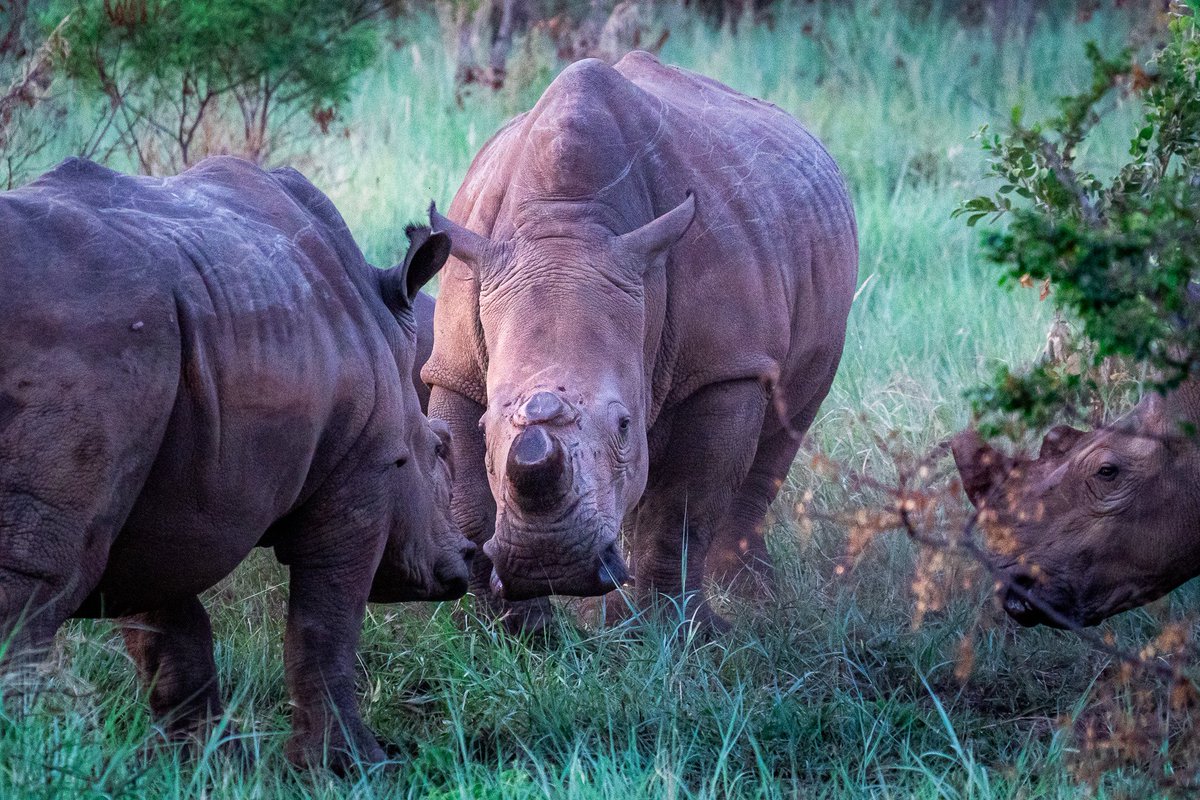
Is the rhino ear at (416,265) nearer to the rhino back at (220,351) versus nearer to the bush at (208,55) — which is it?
the rhino back at (220,351)

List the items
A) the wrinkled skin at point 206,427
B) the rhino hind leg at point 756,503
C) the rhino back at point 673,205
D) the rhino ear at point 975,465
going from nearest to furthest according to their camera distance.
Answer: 1. the wrinkled skin at point 206,427
2. the rhino ear at point 975,465
3. the rhino back at point 673,205
4. the rhino hind leg at point 756,503

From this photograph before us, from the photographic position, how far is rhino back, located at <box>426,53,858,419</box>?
5117mm

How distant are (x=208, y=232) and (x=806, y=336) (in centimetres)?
255

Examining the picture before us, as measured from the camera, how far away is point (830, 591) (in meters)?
5.62

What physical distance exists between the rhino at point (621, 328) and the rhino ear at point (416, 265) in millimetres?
322

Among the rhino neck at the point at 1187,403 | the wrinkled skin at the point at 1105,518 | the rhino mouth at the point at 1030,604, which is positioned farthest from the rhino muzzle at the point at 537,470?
the rhino neck at the point at 1187,403

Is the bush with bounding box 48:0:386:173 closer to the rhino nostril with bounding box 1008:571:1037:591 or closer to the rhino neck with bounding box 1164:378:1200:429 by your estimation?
the rhino nostril with bounding box 1008:571:1037:591

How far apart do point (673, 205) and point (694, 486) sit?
0.91 m

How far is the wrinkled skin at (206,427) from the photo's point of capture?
3.36m

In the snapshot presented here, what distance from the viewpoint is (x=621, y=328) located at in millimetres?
4836

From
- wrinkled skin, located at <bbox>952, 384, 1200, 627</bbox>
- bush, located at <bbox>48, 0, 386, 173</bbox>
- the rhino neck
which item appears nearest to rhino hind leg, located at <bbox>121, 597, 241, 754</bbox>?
wrinkled skin, located at <bbox>952, 384, 1200, 627</bbox>

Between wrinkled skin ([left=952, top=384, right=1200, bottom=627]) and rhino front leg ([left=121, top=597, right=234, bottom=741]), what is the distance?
6.89 feet

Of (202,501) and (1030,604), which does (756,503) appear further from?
(202,501)

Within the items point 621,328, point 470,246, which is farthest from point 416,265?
point 621,328
